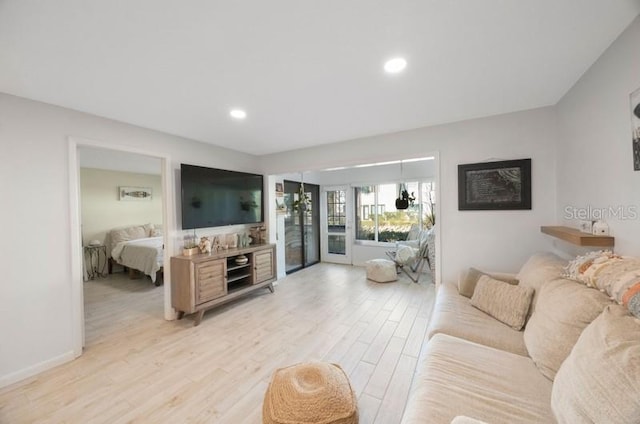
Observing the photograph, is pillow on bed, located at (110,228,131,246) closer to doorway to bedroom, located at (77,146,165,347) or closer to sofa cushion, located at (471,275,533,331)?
doorway to bedroom, located at (77,146,165,347)

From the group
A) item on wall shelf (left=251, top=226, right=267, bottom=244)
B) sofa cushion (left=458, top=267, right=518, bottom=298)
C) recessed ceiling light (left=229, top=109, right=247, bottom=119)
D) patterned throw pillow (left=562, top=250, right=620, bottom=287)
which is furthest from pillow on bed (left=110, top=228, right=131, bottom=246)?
patterned throw pillow (left=562, top=250, right=620, bottom=287)

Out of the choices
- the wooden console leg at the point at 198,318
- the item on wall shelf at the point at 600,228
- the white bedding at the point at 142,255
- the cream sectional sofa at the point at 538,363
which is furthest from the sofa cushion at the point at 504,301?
the white bedding at the point at 142,255

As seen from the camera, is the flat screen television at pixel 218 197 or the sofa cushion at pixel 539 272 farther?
the flat screen television at pixel 218 197

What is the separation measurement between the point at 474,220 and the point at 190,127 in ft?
11.6

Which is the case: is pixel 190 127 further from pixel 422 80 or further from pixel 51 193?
pixel 422 80

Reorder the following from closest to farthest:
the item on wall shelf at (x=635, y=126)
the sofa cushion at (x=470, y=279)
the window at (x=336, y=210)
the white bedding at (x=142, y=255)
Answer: the item on wall shelf at (x=635, y=126) < the sofa cushion at (x=470, y=279) < the white bedding at (x=142, y=255) < the window at (x=336, y=210)

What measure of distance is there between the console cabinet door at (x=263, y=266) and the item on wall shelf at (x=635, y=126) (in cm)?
377

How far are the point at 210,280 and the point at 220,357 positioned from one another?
1046 millimetres

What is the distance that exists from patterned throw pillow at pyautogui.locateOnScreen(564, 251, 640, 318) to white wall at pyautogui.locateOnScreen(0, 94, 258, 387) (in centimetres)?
402

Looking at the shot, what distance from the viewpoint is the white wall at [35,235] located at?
198 centimetres

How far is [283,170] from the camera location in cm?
421

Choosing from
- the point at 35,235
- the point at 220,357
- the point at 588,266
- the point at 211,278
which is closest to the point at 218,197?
the point at 211,278

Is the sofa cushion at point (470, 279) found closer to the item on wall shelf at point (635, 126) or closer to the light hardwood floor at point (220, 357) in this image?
the light hardwood floor at point (220, 357)

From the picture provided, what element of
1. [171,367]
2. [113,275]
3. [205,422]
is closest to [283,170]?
[171,367]
